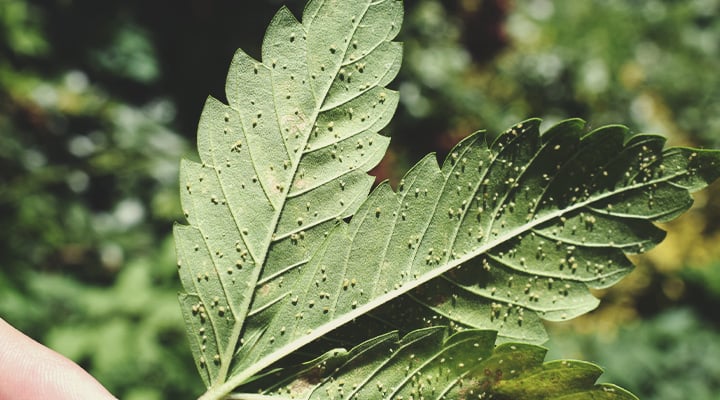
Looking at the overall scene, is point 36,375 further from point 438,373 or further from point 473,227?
point 473,227

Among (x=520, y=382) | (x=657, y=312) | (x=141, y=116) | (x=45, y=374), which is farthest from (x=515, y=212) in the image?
(x=657, y=312)

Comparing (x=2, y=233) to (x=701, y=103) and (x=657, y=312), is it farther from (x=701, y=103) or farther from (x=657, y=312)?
(x=701, y=103)

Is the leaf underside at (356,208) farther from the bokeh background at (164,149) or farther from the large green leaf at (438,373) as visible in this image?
the bokeh background at (164,149)

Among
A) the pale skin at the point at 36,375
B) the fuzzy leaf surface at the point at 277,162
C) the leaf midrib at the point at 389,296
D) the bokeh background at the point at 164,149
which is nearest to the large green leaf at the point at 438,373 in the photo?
the leaf midrib at the point at 389,296

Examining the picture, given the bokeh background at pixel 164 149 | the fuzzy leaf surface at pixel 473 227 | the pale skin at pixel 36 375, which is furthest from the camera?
the bokeh background at pixel 164 149

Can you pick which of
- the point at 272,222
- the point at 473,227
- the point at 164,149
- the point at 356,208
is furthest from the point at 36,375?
the point at 164,149
